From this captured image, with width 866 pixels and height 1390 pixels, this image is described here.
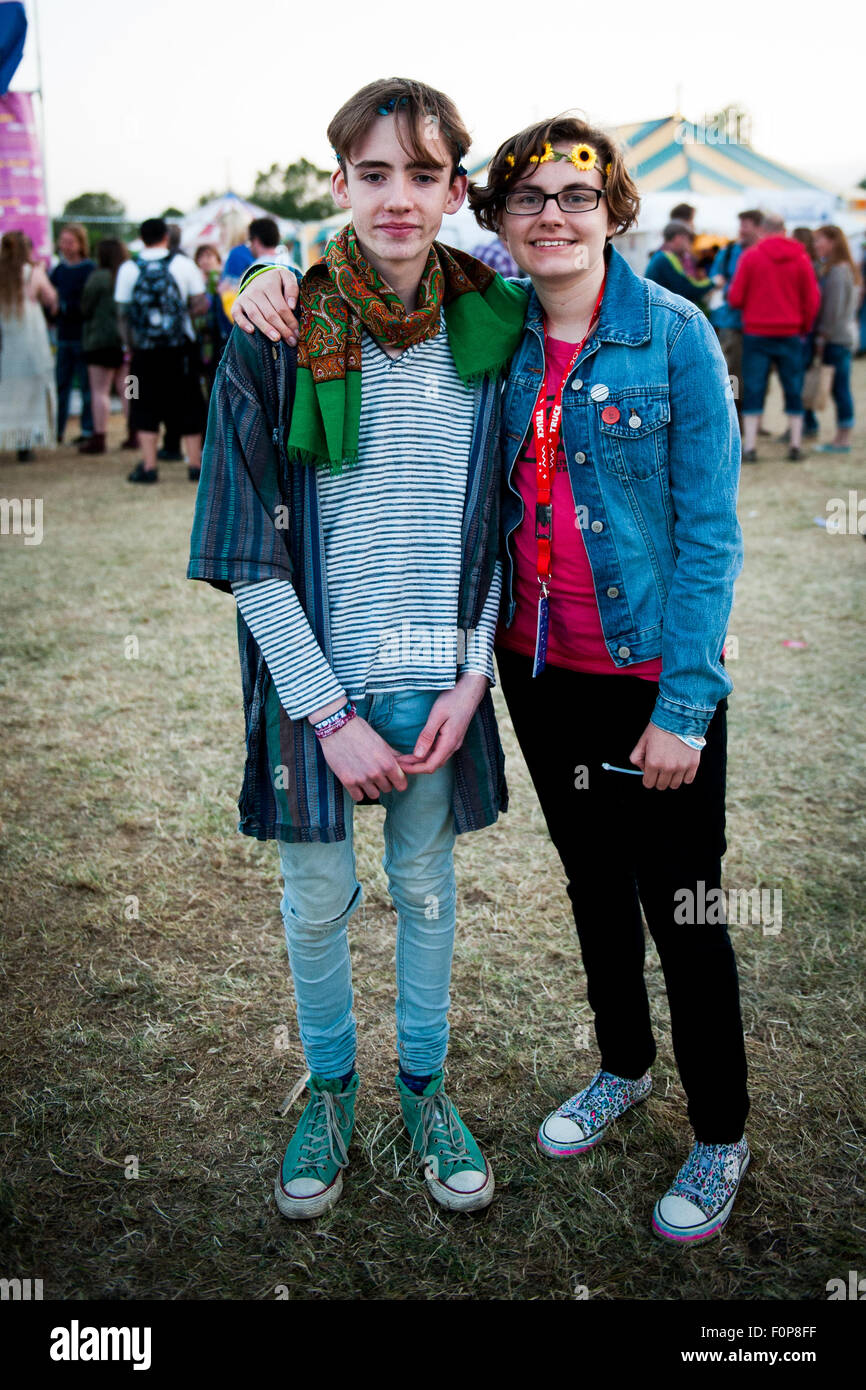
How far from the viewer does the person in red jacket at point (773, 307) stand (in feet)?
27.9

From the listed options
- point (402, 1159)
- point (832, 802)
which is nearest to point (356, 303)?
point (402, 1159)

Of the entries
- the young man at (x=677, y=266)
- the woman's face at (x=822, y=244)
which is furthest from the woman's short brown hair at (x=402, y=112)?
the woman's face at (x=822, y=244)

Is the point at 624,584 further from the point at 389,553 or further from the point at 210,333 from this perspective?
the point at 210,333

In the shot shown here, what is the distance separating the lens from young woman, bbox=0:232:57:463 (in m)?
8.83

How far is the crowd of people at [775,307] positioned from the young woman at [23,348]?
17.7 ft

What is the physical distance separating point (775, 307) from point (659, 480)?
7815 mm

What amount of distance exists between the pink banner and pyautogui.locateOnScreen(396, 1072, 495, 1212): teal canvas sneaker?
10105 mm

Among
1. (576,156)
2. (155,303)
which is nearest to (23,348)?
(155,303)

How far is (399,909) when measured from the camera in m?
2.00

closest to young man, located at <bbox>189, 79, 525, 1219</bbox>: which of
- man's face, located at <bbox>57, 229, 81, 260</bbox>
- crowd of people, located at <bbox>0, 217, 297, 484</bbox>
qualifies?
crowd of people, located at <bbox>0, 217, 297, 484</bbox>

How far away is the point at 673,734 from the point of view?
1.70 meters

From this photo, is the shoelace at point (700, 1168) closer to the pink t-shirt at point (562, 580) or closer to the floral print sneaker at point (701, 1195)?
the floral print sneaker at point (701, 1195)

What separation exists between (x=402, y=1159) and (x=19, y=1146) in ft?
2.68

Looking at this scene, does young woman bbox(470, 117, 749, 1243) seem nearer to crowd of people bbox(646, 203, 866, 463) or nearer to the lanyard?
the lanyard
